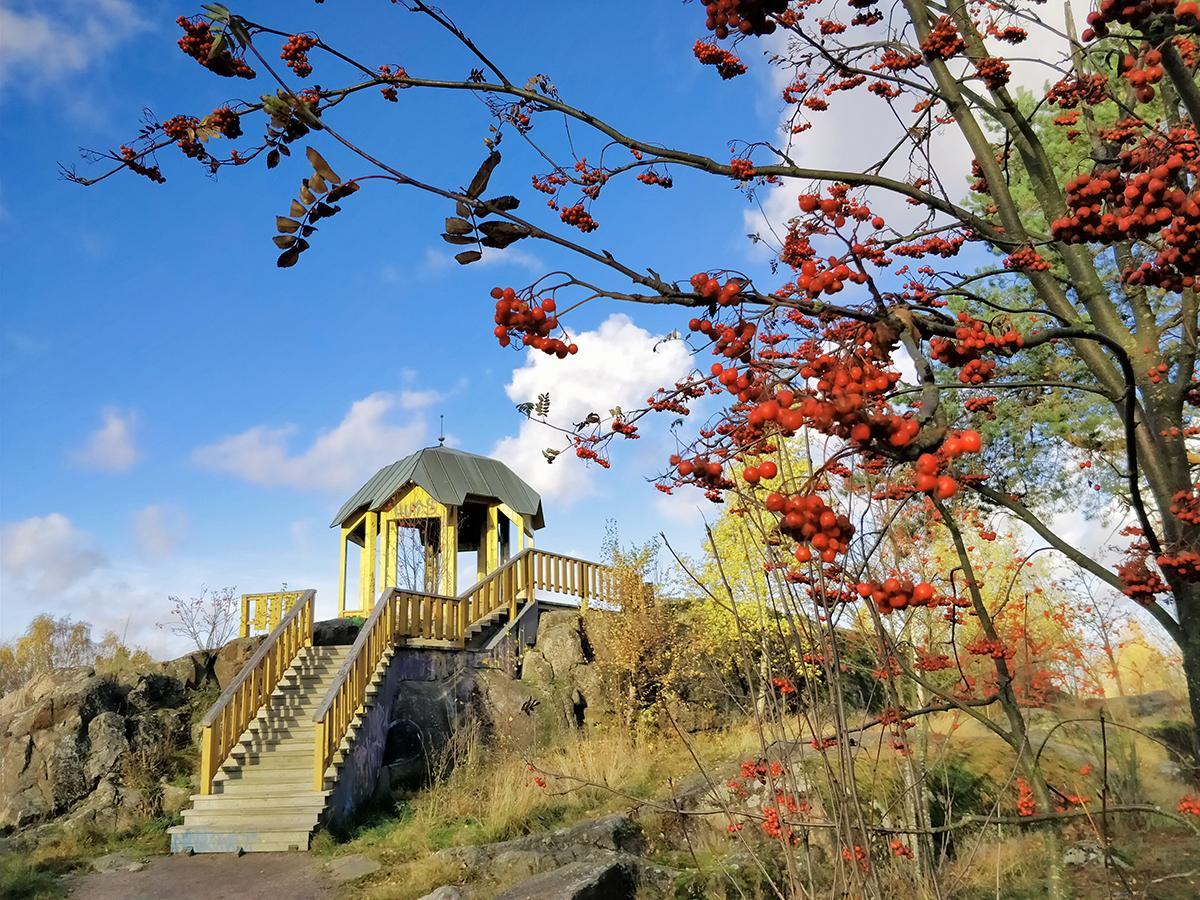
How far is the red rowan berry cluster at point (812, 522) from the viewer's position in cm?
181

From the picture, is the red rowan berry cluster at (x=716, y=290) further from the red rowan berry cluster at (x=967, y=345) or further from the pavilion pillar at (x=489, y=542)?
the pavilion pillar at (x=489, y=542)

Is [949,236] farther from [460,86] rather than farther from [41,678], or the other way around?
Answer: [41,678]

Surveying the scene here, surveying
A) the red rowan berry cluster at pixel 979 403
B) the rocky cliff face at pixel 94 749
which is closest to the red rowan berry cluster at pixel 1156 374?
the red rowan berry cluster at pixel 979 403

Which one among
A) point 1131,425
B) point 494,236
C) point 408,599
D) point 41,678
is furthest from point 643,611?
point 494,236

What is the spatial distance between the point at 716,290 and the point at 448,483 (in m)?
16.6

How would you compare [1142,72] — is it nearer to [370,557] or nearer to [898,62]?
[898,62]

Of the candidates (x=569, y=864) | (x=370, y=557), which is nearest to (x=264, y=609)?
(x=370, y=557)

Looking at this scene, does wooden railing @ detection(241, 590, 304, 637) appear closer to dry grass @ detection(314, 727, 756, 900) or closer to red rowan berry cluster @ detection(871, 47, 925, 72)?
dry grass @ detection(314, 727, 756, 900)

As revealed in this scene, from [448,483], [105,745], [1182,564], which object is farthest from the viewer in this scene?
[448,483]

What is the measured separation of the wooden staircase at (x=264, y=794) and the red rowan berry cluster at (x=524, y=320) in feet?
30.2

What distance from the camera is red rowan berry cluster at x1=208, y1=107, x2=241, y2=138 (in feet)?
7.06

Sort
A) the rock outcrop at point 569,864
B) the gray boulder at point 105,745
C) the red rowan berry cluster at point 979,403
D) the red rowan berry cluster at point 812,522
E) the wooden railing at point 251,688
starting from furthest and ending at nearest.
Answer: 1. the gray boulder at point 105,745
2. the wooden railing at point 251,688
3. the rock outcrop at point 569,864
4. the red rowan berry cluster at point 979,403
5. the red rowan berry cluster at point 812,522

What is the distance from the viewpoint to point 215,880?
340 inches

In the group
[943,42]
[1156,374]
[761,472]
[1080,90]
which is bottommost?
[761,472]
